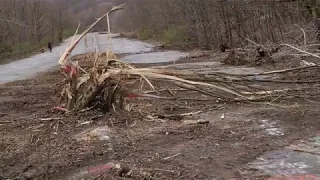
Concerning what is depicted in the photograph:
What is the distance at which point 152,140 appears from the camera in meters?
6.77

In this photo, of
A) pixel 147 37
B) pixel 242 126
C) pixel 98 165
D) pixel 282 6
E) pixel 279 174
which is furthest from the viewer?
pixel 147 37

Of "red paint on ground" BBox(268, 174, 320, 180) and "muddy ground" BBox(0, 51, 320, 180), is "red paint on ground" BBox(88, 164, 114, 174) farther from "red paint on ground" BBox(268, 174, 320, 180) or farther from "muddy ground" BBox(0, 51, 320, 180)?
"red paint on ground" BBox(268, 174, 320, 180)

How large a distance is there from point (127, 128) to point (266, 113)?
7.81 feet

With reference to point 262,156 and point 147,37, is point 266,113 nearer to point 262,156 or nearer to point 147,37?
point 262,156

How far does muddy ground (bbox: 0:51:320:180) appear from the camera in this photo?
5.44 metres

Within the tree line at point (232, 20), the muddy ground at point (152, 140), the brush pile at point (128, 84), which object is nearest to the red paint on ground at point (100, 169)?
the muddy ground at point (152, 140)

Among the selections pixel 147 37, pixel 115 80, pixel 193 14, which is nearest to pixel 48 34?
pixel 147 37

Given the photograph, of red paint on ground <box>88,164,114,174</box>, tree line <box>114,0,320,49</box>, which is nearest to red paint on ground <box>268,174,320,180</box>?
red paint on ground <box>88,164,114,174</box>

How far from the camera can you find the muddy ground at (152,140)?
5.44 m

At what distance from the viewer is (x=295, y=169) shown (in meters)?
5.24

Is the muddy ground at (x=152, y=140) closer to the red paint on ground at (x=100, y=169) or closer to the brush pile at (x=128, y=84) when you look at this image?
the red paint on ground at (x=100, y=169)

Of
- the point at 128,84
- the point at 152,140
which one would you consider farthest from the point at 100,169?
the point at 128,84

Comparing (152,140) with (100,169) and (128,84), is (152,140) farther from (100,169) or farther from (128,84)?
(128,84)

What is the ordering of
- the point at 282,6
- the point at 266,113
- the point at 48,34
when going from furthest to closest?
the point at 48,34 → the point at 282,6 → the point at 266,113
